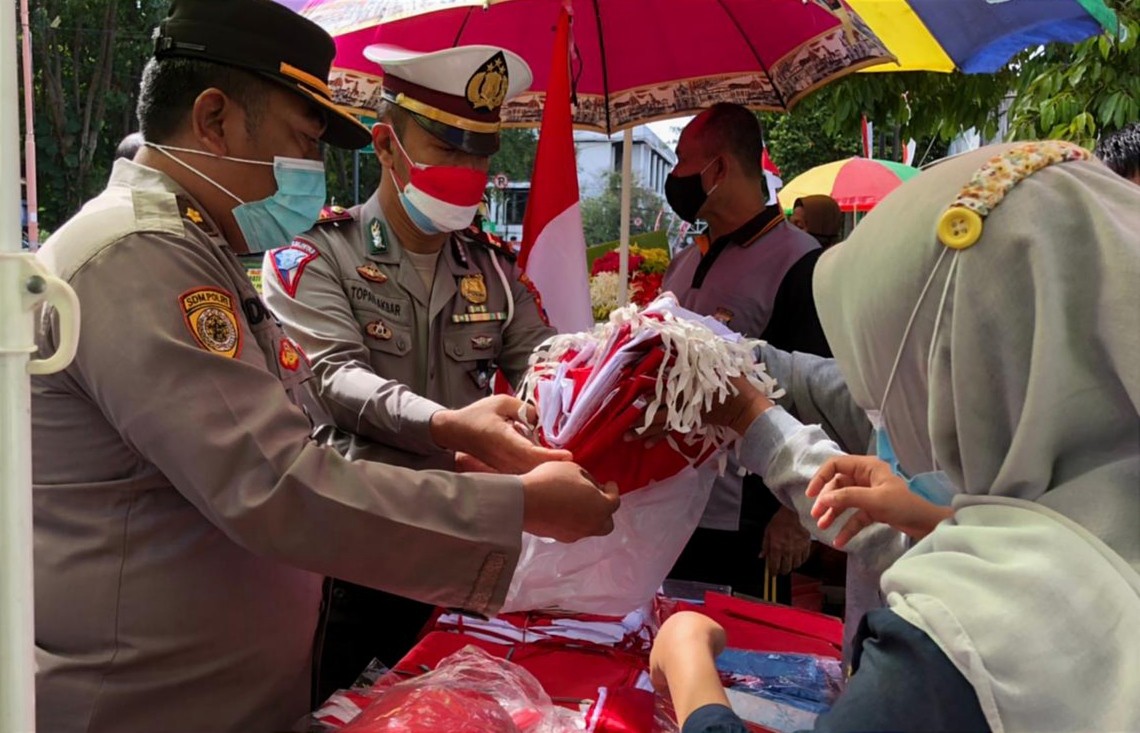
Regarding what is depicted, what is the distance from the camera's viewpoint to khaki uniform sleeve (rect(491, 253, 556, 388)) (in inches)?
110

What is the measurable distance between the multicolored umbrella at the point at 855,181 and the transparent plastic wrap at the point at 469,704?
27.0 feet

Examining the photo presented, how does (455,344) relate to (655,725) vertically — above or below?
above

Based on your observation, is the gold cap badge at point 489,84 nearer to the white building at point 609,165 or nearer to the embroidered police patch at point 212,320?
the embroidered police patch at point 212,320

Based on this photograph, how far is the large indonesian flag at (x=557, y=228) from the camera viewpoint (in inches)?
132

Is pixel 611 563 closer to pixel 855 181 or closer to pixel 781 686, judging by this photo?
pixel 781 686

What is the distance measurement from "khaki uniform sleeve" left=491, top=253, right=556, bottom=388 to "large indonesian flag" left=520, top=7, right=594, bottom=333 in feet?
1.60

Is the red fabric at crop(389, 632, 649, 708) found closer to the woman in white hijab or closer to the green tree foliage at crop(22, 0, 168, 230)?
the woman in white hijab

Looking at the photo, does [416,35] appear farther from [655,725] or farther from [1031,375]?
[1031,375]

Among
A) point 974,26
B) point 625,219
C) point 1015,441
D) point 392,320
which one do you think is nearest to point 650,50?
point 625,219

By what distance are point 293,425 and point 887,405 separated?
0.89 metres

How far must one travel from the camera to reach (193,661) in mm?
1553

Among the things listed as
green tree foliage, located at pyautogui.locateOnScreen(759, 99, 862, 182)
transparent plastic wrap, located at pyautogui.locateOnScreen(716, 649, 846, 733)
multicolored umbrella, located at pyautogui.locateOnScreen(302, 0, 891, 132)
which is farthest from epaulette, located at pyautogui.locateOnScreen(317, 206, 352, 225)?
green tree foliage, located at pyautogui.locateOnScreen(759, 99, 862, 182)

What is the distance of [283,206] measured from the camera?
192 cm

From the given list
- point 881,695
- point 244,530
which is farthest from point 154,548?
point 881,695
